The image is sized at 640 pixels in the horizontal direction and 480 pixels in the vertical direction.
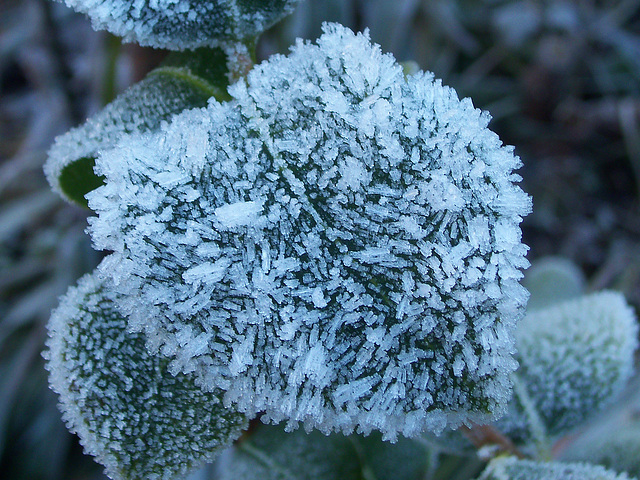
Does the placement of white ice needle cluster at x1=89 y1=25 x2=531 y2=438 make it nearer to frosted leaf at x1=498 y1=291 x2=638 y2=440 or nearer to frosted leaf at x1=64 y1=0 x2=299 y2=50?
frosted leaf at x1=64 y1=0 x2=299 y2=50

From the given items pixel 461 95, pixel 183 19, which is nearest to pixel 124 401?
pixel 183 19

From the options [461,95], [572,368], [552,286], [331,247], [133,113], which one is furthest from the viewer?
[461,95]

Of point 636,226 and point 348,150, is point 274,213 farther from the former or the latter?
point 636,226

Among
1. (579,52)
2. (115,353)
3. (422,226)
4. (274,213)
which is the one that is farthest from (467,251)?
(579,52)

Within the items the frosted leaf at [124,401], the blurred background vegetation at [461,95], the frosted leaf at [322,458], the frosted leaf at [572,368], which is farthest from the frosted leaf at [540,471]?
the blurred background vegetation at [461,95]

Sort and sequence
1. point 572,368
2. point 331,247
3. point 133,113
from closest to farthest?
point 331,247 < point 133,113 < point 572,368

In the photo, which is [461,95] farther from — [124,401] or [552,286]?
[124,401]

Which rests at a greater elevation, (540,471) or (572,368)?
(572,368)

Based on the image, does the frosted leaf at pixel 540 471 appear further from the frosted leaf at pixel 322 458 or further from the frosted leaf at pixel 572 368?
the frosted leaf at pixel 322 458
